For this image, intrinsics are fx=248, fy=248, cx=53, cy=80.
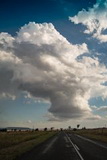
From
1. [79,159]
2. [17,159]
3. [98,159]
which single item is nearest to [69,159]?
[79,159]

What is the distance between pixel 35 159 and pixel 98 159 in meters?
3.88

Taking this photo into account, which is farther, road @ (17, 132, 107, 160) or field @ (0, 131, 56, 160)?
field @ (0, 131, 56, 160)

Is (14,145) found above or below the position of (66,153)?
above

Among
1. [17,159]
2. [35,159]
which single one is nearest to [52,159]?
[35,159]

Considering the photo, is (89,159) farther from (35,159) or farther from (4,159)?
(4,159)

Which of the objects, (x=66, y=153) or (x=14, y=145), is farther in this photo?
(x=14, y=145)

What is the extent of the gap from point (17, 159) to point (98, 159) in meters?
5.03

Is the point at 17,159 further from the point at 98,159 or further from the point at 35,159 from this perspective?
the point at 98,159

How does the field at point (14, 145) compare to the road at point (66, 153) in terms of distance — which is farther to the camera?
the field at point (14, 145)

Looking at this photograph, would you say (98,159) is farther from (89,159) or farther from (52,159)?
(52,159)

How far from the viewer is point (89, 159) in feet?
49.8

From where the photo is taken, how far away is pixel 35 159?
49.9ft

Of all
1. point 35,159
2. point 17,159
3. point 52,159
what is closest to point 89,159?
point 52,159

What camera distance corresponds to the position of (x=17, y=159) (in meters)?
15.5
